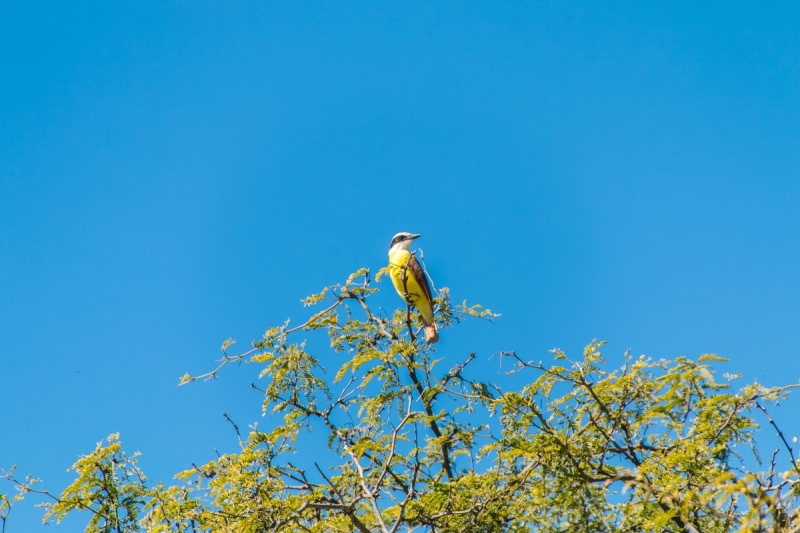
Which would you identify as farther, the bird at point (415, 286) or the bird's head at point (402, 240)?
the bird's head at point (402, 240)

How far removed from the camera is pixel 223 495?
13.1ft

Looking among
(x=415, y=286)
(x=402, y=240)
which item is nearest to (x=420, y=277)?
(x=415, y=286)

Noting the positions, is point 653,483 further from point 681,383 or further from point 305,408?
point 305,408

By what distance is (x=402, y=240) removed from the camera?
7.94 metres

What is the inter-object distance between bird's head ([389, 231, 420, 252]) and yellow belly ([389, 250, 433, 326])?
14 centimetres

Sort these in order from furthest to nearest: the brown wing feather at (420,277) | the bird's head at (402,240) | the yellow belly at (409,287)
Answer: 1. the bird's head at (402,240)
2. the brown wing feather at (420,277)
3. the yellow belly at (409,287)

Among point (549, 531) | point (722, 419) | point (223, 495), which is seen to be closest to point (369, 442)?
point (223, 495)

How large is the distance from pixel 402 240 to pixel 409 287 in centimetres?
133

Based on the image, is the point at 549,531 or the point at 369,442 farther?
the point at 369,442

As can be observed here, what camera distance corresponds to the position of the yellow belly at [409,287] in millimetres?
5761

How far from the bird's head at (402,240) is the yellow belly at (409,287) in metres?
0.14

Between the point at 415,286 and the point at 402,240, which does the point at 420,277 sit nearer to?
the point at 415,286

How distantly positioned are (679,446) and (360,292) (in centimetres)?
212

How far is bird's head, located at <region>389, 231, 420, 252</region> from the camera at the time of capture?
7.77 m
